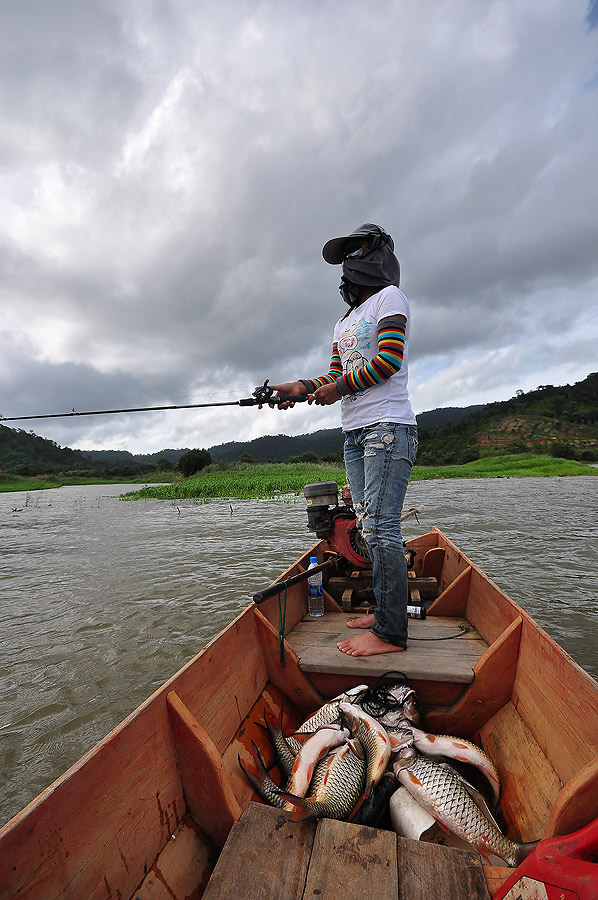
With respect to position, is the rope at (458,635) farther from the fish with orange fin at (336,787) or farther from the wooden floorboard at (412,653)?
the fish with orange fin at (336,787)

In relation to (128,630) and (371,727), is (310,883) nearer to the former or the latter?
(371,727)

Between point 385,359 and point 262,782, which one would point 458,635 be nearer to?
point 262,782

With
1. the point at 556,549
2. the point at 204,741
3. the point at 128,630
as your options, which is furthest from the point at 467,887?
the point at 556,549

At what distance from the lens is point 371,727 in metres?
2.04

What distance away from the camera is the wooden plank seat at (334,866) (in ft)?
4.02

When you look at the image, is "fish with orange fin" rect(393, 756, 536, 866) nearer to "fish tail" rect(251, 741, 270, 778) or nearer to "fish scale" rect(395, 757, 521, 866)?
"fish scale" rect(395, 757, 521, 866)

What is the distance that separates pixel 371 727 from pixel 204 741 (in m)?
0.88

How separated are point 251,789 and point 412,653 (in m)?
1.24

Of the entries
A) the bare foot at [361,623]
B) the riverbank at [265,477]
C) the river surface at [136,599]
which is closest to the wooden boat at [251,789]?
the bare foot at [361,623]

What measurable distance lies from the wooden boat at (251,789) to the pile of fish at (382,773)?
109 mm

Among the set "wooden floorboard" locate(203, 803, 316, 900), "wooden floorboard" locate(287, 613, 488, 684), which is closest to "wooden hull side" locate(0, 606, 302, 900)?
"wooden floorboard" locate(203, 803, 316, 900)

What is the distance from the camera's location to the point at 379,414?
2.70 meters

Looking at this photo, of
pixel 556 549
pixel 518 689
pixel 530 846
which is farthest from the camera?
pixel 556 549

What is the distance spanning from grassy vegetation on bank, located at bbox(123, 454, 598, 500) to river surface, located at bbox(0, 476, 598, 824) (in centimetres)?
1003
